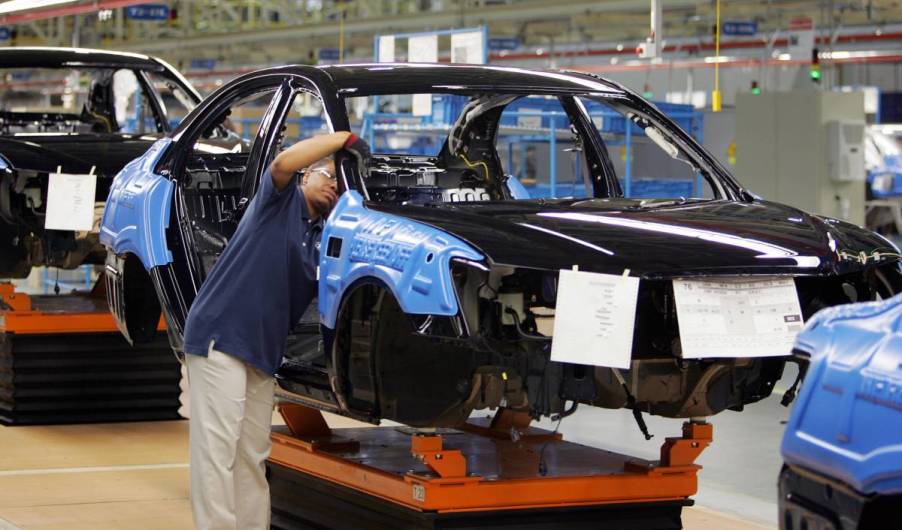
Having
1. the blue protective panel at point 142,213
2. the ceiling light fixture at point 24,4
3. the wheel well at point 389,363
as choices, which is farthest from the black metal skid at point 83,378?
the ceiling light fixture at point 24,4

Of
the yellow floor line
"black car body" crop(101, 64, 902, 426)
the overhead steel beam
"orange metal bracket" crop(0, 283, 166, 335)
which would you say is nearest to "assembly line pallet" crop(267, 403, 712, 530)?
"black car body" crop(101, 64, 902, 426)

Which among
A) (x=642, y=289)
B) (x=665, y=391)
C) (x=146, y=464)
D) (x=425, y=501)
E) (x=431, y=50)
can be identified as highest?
(x=431, y=50)

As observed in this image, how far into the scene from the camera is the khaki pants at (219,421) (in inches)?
189

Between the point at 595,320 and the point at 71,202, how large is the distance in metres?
4.26

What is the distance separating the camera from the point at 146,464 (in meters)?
7.20

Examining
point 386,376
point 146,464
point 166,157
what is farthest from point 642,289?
point 146,464

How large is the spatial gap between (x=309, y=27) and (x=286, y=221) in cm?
1742

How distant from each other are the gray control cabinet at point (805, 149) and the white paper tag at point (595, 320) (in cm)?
916

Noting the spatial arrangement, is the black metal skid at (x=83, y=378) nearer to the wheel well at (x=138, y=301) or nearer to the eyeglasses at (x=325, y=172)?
the wheel well at (x=138, y=301)

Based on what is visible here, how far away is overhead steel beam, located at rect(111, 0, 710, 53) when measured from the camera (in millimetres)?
16191

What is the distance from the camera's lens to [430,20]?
19.2 meters

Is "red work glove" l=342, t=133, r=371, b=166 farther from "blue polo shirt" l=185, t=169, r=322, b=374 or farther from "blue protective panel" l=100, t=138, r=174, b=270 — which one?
"blue protective panel" l=100, t=138, r=174, b=270

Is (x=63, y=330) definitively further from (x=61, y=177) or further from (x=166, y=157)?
(x=166, y=157)

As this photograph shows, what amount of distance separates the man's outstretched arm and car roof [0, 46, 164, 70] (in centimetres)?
459
